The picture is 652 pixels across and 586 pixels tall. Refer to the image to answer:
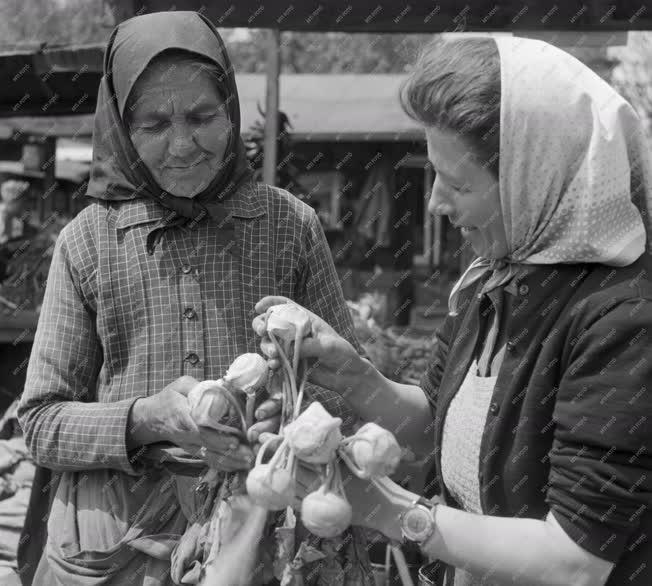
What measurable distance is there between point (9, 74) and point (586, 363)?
4.69 meters

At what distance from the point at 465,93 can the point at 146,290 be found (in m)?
0.80

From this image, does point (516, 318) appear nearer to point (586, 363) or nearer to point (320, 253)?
point (586, 363)

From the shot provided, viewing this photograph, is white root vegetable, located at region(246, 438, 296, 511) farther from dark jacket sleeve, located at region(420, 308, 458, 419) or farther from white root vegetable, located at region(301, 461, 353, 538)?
dark jacket sleeve, located at region(420, 308, 458, 419)

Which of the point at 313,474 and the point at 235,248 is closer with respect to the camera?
→ the point at 313,474

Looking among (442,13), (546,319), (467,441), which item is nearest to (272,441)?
(467,441)

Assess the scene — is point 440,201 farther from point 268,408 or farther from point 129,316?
point 129,316

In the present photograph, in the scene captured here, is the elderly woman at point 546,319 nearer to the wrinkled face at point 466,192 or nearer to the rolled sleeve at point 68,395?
the wrinkled face at point 466,192

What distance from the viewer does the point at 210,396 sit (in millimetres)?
1331

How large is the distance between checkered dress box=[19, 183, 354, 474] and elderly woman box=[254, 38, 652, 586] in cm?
37

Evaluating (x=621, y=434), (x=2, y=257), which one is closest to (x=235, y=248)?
(x=621, y=434)

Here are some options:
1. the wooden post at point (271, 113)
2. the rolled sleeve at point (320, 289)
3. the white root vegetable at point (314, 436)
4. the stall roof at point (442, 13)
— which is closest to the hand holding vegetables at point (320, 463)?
the white root vegetable at point (314, 436)

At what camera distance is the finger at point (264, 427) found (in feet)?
4.38

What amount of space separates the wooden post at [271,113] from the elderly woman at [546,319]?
3037mm

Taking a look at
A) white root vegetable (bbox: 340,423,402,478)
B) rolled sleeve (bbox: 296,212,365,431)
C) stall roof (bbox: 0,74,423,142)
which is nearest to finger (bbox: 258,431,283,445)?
white root vegetable (bbox: 340,423,402,478)
